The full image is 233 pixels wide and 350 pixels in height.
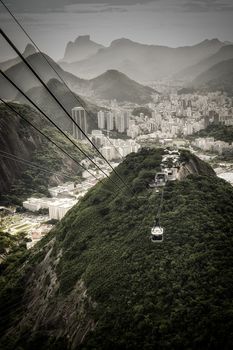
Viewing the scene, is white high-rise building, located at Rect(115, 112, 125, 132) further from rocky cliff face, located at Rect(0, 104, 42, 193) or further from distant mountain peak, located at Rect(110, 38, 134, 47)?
distant mountain peak, located at Rect(110, 38, 134, 47)

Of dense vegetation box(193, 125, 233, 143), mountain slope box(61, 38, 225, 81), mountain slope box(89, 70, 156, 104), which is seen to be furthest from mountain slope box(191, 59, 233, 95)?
mountain slope box(61, 38, 225, 81)

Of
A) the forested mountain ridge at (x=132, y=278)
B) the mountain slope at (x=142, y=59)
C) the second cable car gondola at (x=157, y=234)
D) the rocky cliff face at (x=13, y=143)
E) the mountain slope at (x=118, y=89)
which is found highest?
the mountain slope at (x=142, y=59)

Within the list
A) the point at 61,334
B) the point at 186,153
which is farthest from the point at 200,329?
the point at 186,153

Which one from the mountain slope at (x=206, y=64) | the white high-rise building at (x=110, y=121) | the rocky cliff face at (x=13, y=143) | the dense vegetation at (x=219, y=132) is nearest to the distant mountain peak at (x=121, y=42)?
the mountain slope at (x=206, y=64)

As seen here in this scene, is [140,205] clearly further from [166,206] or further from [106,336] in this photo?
[106,336]

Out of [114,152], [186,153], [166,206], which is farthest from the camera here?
[114,152]

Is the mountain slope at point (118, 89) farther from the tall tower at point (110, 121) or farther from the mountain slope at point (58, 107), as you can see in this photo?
the tall tower at point (110, 121)

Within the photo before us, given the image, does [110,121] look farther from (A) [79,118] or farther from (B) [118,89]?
(B) [118,89]
